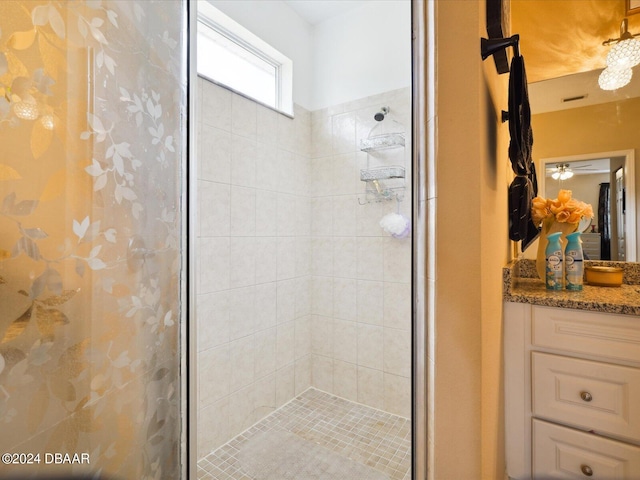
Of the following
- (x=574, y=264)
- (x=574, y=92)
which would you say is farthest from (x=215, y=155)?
(x=574, y=92)

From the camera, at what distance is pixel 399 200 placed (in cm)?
203

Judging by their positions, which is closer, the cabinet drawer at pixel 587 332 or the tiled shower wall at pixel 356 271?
the cabinet drawer at pixel 587 332

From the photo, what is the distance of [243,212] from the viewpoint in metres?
1.85

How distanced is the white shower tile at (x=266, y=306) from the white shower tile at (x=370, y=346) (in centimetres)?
57

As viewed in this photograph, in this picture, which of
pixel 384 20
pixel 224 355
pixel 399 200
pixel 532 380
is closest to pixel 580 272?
pixel 532 380

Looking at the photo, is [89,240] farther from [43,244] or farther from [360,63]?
[360,63]

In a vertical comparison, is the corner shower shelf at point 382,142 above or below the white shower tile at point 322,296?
above

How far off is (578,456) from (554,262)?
0.70 m

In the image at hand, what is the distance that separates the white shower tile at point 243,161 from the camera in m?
1.80

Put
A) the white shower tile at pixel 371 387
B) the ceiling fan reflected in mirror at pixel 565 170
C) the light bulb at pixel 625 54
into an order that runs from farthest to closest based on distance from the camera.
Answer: the white shower tile at pixel 371 387 < the ceiling fan reflected in mirror at pixel 565 170 < the light bulb at pixel 625 54

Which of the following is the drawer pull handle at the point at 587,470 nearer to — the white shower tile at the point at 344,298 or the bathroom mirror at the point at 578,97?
the bathroom mirror at the point at 578,97

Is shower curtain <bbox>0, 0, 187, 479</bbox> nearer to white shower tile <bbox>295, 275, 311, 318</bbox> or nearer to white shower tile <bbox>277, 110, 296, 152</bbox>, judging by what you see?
white shower tile <bbox>277, 110, 296, 152</bbox>

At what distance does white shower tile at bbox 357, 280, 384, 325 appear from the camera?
2.09 metres

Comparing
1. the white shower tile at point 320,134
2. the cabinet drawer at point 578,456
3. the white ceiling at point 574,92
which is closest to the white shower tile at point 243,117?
the white shower tile at point 320,134
